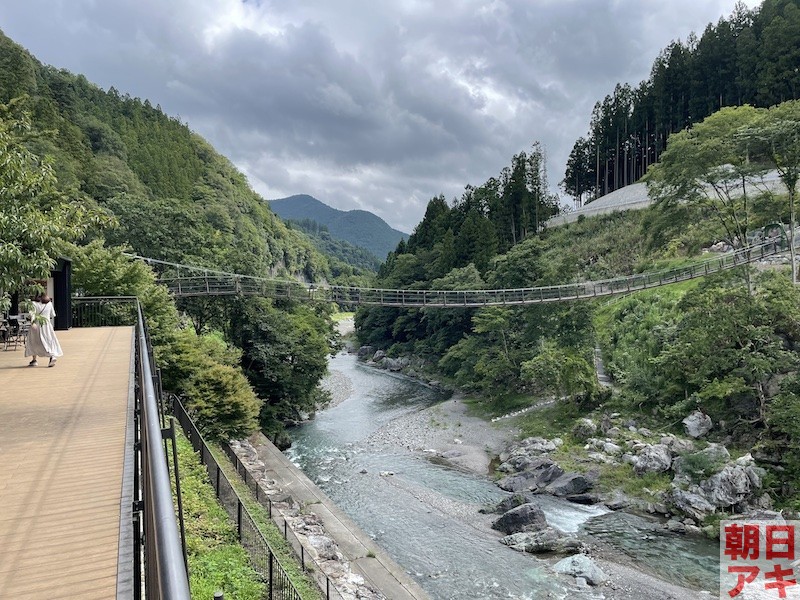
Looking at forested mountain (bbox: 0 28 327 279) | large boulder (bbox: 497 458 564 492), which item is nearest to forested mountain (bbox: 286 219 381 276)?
forested mountain (bbox: 0 28 327 279)

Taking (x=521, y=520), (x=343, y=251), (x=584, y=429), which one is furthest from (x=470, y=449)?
(x=343, y=251)

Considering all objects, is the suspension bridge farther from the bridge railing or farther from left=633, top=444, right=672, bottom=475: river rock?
the bridge railing

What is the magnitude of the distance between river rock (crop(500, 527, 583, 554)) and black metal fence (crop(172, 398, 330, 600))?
424 cm

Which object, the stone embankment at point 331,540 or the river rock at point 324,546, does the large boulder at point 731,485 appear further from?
the river rock at point 324,546

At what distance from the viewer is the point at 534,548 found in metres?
10.6

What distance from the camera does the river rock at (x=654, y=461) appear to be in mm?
13383

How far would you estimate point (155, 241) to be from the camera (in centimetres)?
2681

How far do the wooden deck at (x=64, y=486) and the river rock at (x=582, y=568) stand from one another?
8074mm

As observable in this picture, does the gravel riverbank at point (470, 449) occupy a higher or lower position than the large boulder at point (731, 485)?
lower

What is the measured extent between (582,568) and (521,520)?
77.7 inches

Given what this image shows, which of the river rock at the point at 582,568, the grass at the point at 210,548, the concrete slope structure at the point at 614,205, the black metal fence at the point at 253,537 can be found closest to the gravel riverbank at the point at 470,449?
the river rock at the point at 582,568

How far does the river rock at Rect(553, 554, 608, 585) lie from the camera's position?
9.45m

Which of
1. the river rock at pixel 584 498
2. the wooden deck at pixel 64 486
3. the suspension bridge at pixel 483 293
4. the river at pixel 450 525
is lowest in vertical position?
the river at pixel 450 525

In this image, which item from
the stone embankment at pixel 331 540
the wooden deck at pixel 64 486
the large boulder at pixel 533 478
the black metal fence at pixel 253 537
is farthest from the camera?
the large boulder at pixel 533 478
